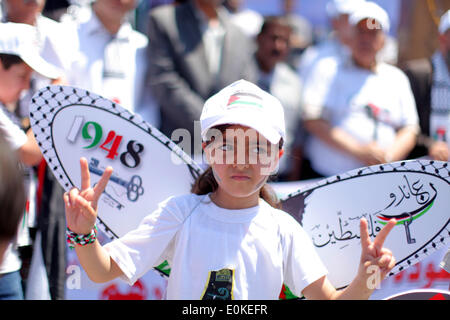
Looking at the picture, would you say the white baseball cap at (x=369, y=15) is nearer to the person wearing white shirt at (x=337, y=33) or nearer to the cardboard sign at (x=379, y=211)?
the person wearing white shirt at (x=337, y=33)

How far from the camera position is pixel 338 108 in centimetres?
328

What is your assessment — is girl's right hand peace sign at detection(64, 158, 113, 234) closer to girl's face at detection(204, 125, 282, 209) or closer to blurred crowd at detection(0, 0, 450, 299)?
girl's face at detection(204, 125, 282, 209)

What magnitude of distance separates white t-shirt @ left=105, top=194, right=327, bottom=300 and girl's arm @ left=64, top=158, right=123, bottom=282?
0.05 m

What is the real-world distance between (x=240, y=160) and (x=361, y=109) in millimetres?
1628

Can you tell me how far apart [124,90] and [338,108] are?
3.83 feet

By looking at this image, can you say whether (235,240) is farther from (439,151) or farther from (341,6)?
(341,6)

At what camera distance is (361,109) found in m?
3.26

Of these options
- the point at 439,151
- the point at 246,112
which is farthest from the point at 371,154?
the point at 246,112

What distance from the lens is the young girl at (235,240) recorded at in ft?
5.92

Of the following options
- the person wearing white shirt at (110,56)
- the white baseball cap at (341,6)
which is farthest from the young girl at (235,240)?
the white baseball cap at (341,6)

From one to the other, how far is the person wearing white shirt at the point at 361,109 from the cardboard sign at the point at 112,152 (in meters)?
1.40

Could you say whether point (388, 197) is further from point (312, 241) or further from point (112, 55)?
point (112, 55)

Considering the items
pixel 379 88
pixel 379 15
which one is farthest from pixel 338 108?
pixel 379 15

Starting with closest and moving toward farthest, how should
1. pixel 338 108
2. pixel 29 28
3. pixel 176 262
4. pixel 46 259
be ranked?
1. pixel 176 262
2. pixel 29 28
3. pixel 46 259
4. pixel 338 108
